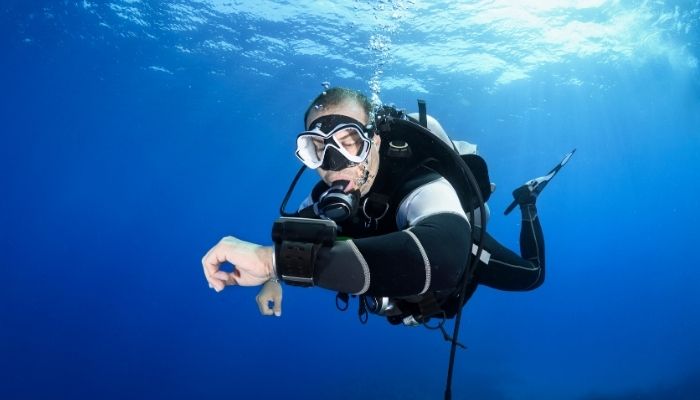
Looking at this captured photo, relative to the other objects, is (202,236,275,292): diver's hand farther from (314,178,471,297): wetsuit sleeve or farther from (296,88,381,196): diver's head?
(296,88,381,196): diver's head

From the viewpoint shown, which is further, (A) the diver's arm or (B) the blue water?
(B) the blue water

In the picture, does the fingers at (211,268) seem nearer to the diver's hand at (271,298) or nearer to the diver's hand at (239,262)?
the diver's hand at (239,262)

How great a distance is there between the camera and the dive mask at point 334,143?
3.08m

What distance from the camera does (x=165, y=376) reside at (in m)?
29.7

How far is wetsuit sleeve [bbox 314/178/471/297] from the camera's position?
164 cm

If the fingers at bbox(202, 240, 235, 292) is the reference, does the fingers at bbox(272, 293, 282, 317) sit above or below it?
below

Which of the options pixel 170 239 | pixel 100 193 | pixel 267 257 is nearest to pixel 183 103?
pixel 267 257

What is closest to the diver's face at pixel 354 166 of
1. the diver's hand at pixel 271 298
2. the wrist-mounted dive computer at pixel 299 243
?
the diver's hand at pixel 271 298

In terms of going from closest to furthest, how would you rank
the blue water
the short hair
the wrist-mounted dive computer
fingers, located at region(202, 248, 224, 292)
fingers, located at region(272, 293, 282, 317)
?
the wrist-mounted dive computer < fingers, located at region(202, 248, 224, 292) < fingers, located at region(272, 293, 282, 317) < the short hair < the blue water

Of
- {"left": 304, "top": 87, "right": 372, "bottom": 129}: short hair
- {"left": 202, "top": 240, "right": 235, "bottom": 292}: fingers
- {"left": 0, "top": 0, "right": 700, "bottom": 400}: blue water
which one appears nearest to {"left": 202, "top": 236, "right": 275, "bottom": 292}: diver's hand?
{"left": 202, "top": 240, "right": 235, "bottom": 292}: fingers

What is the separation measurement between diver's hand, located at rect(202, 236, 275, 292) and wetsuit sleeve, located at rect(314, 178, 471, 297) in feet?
0.86

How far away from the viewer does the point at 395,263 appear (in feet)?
5.40

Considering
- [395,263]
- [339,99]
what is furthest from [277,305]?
[339,99]

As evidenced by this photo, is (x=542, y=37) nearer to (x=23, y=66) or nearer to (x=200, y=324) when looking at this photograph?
(x=23, y=66)
